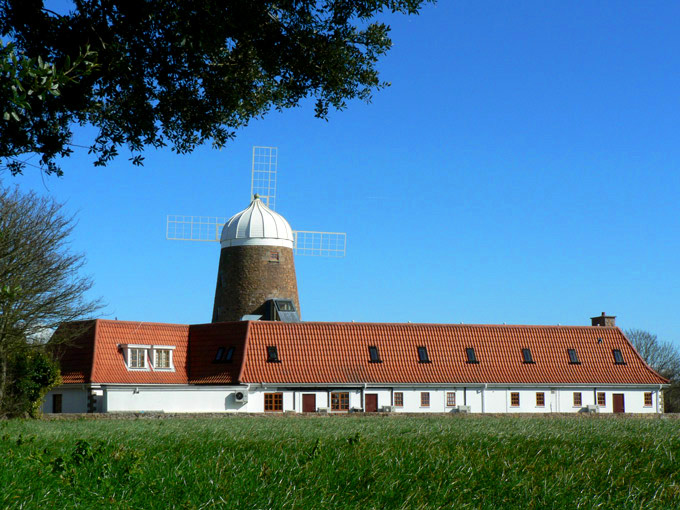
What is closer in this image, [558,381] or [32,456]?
[32,456]

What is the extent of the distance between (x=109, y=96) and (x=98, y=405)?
106 feet

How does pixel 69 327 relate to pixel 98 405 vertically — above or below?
above

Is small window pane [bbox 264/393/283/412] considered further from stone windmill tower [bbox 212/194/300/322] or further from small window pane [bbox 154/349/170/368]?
stone windmill tower [bbox 212/194/300/322]

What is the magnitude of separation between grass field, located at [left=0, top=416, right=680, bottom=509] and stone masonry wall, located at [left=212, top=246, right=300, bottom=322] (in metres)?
38.2

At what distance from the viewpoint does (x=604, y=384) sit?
49.4m

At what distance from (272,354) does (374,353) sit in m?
5.46

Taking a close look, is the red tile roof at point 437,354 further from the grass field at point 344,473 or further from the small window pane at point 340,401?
the grass field at point 344,473

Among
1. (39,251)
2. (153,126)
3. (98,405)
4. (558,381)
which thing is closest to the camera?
(153,126)

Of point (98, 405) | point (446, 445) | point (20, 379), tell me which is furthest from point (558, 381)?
point (446, 445)

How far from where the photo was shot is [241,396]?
143 ft

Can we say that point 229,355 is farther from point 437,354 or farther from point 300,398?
point 437,354

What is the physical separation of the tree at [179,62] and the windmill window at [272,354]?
31200 millimetres

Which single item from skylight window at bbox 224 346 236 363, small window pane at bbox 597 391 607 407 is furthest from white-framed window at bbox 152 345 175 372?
small window pane at bbox 597 391 607 407

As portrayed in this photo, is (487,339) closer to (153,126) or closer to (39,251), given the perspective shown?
(39,251)
